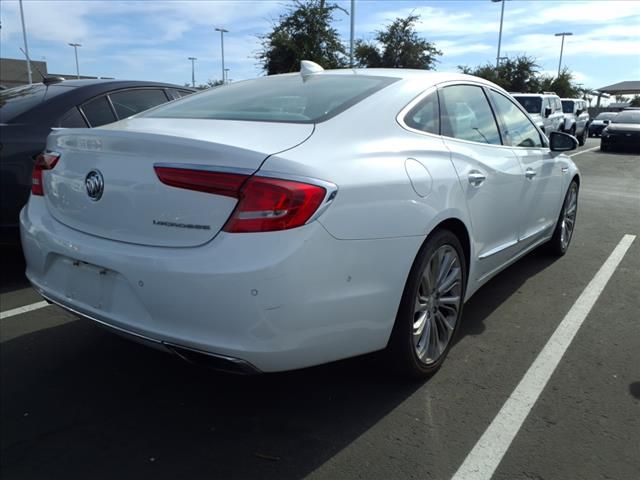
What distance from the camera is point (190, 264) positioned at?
2.15 metres

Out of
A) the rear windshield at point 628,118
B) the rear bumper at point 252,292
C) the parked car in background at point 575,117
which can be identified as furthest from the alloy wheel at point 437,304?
the rear windshield at point 628,118

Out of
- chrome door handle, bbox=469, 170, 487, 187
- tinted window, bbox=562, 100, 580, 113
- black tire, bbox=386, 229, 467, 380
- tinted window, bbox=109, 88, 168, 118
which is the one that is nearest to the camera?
black tire, bbox=386, 229, 467, 380

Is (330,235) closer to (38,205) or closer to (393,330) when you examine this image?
(393,330)

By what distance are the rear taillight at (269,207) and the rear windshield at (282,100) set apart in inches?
22.9

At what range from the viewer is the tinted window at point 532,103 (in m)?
17.1

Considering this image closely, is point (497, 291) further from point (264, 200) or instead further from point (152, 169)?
point (152, 169)

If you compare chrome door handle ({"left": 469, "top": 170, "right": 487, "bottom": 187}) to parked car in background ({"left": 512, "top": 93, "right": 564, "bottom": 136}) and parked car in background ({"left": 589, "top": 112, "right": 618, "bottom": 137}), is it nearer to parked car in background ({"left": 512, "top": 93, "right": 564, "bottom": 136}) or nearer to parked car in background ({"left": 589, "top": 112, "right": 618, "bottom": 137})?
parked car in background ({"left": 512, "top": 93, "right": 564, "bottom": 136})

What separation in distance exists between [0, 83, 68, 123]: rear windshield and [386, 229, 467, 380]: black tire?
354 centimetres

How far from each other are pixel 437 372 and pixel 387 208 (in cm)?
114

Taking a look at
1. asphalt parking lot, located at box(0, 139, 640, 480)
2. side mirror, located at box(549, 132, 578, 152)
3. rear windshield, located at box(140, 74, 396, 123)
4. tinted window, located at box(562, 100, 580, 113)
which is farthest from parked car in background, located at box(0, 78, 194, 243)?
tinted window, located at box(562, 100, 580, 113)

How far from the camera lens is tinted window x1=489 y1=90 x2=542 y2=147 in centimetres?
399

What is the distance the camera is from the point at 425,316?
290cm

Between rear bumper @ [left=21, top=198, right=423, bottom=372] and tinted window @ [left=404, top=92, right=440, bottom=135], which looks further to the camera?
tinted window @ [left=404, top=92, right=440, bottom=135]

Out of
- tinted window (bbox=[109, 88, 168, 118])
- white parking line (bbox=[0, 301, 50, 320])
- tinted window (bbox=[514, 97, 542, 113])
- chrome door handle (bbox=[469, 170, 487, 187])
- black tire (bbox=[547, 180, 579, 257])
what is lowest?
white parking line (bbox=[0, 301, 50, 320])
